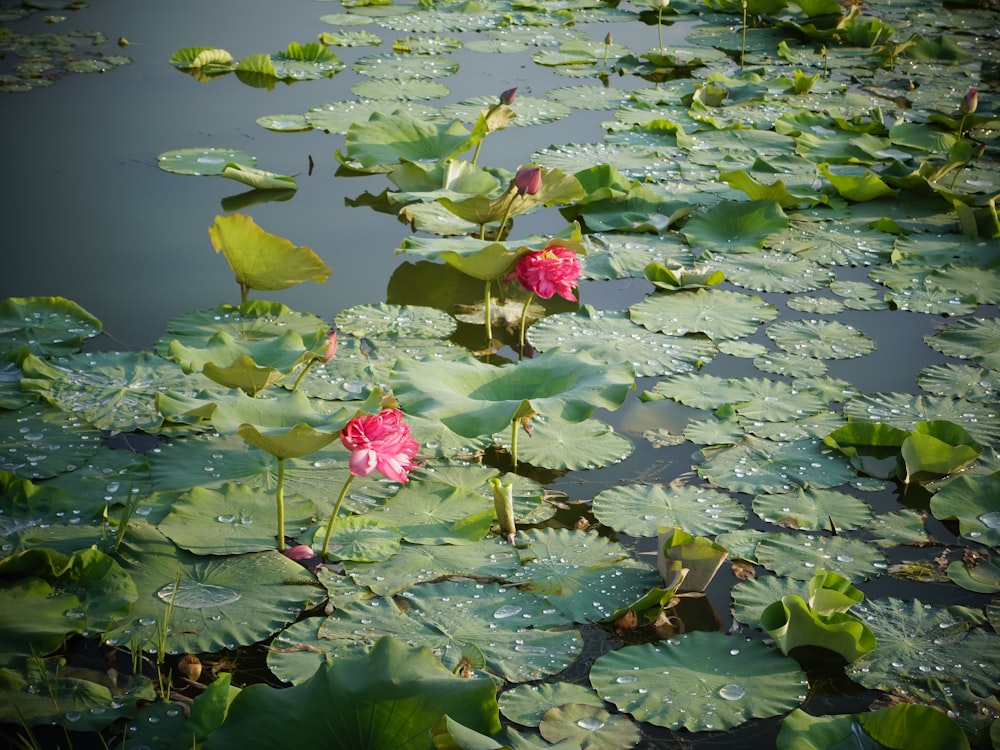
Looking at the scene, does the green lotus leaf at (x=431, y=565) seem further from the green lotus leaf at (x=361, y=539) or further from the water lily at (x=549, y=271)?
the water lily at (x=549, y=271)

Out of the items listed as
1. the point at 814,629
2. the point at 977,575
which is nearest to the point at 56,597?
the point at 814,629

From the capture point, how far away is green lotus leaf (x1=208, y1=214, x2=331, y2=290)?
276 centimetres

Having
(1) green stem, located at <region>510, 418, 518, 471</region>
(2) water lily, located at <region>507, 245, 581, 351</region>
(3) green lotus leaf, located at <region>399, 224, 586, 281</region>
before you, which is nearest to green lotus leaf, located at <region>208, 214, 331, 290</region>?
(3) green lotus leaf, located at <region>399, 224, 586, 281</region>

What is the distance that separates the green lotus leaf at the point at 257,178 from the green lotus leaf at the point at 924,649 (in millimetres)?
2746

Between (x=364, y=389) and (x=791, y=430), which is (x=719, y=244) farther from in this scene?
(x=364, y=389)

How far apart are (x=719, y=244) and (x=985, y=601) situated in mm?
1873

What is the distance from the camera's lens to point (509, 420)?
6.60 ft

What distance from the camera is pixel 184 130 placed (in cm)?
441

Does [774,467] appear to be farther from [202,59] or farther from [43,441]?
[202,59]

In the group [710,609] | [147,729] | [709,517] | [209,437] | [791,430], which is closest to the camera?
[147,729]

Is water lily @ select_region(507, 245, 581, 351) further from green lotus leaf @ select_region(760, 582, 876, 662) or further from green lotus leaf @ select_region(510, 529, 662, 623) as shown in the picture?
green lotus leaf @ select_region(760, 582, 876, 662)

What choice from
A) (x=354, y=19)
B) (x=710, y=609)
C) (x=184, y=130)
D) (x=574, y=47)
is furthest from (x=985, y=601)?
(x=354, y=19)

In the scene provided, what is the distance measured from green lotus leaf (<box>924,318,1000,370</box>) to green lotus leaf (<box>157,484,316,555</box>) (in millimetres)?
2018

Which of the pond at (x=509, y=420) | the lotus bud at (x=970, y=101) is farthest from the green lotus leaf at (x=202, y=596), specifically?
the lotus bud at (x=970, y=101)
